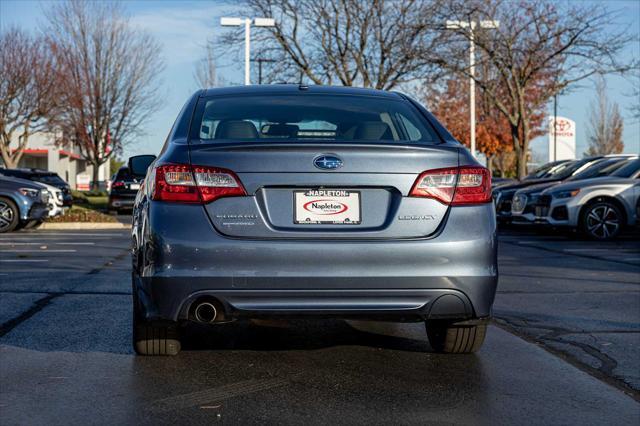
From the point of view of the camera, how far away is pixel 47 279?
9.22 m

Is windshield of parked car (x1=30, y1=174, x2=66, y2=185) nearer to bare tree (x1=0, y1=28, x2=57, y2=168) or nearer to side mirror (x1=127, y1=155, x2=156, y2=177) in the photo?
bare tree (x1=0, y1=28, x2=57, y2=168)

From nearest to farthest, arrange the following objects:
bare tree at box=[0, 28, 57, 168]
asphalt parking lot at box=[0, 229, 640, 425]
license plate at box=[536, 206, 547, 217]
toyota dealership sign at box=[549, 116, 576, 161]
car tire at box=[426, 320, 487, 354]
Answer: asphalt parking lot at box=[0, 229, 640, 425], car tire at box=[426, 320, 487, 354], license plate at box=[536, 206, 547, 217], bare tree at box=[0, 28, 57, 168], toyota dealership sign at box=[549, 116, 576, 161]

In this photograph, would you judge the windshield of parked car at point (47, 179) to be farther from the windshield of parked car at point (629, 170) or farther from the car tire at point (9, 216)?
the windshield of parked car at point (629, 170)

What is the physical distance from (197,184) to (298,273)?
68 centimetres

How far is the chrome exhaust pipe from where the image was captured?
179 inches

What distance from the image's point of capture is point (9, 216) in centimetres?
1817

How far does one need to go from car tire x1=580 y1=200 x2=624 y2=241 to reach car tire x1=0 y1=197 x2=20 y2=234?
11.0 meters

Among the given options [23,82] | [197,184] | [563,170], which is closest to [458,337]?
[197,184]

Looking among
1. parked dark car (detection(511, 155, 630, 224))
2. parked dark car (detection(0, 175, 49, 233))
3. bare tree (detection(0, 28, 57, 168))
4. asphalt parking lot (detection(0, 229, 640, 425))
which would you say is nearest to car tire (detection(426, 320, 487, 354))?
asphalt parking lot (detection(0, 229, 640, 425))

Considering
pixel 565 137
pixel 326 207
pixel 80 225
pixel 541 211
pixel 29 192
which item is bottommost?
pixel 80 225

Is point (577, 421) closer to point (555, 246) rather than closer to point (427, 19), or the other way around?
point (555, 246)

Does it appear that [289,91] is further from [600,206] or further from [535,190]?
[535,190]

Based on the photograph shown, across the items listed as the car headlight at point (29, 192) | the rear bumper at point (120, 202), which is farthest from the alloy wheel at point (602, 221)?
the rear bumper at point (120, 202)

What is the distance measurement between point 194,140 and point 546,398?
2262mm
